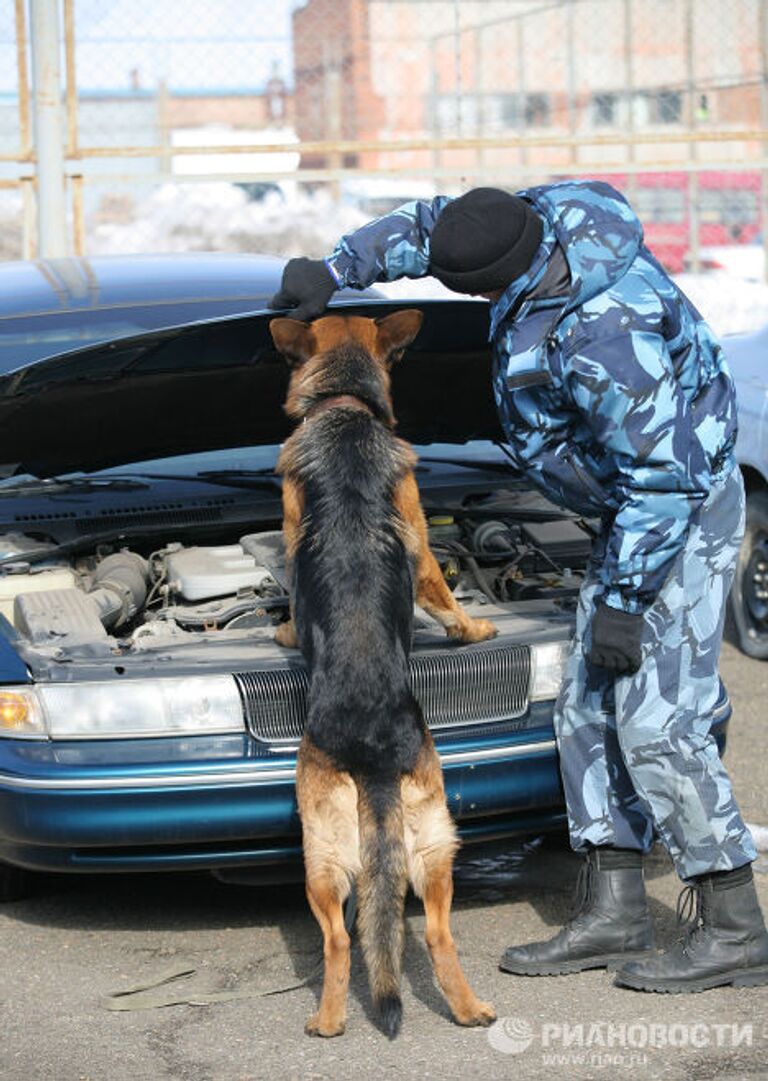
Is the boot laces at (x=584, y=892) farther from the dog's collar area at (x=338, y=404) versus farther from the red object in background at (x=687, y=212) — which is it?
the red object in background at (x=687, y=212)

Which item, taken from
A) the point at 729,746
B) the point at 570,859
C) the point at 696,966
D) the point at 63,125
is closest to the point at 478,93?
the point at 63,125

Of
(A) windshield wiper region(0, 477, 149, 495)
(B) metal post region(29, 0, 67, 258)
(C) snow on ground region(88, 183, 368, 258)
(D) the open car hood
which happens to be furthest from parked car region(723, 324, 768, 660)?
(C) snow on ground region(88, 183, 368, 258)

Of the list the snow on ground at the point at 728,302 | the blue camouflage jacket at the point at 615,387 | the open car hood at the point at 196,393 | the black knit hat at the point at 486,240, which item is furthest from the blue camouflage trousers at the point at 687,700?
the snow on ground at the point at 728,302

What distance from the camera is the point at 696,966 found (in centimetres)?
403

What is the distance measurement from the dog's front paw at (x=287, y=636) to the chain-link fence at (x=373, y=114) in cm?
562

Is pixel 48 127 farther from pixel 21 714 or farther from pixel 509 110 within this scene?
pixel 509 110

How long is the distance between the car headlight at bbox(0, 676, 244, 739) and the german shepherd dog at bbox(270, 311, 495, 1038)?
0.94ft

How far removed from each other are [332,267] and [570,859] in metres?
1.97

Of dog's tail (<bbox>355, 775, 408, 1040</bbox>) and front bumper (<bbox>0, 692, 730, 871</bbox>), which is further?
front bumper (<bbox>0, 692, 730, 871</bbox>)

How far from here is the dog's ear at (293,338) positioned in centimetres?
427

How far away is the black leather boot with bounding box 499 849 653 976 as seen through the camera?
4.15m

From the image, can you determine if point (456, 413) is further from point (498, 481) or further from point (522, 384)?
point (522, 384)

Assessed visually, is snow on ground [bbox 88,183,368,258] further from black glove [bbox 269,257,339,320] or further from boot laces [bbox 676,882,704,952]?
boot laces [bbox 676,882,704,952]

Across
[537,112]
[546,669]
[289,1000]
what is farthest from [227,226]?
[289,1000]
